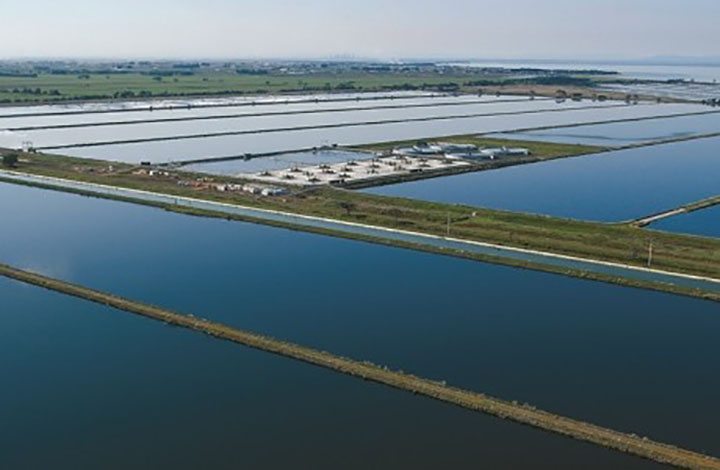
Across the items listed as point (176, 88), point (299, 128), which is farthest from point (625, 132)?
point (176, 88)

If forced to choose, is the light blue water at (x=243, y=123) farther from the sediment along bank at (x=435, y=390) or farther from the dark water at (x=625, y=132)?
the sediment along bank at (x=435, y=390)

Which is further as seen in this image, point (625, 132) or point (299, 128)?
point (299, 128)

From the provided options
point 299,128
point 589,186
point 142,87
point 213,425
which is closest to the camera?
point 213,425

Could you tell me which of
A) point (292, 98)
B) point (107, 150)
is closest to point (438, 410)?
point (107, 150)

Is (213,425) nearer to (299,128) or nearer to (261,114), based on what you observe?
(299,128)

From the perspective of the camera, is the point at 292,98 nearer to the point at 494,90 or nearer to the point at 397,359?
the point at 494,90

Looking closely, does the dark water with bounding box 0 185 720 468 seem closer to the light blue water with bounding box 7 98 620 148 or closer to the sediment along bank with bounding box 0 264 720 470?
the sediment along bank with bounding box 0 264 720 470

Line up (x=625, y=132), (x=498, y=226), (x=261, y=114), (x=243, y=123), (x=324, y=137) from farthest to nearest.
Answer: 1. (x=261, y=114)
2. (x=243, y=123)
3. (x=625, y=132)
4. (x=324, y=137)
5. (x=498, y=226)
